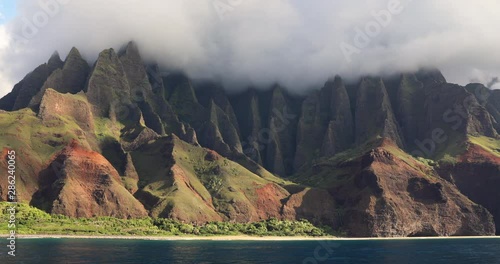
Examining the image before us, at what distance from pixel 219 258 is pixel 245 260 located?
9269mm

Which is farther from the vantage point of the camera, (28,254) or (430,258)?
(430,258)

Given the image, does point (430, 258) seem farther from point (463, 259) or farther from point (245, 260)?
point (245, 260)

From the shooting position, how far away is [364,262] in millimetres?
143375

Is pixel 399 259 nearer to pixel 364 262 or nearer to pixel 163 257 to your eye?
pixel 364 262

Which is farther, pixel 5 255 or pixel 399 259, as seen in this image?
pixel 399 259

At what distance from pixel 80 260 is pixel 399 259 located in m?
96.5

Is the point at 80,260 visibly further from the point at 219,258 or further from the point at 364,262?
the point at 364,262

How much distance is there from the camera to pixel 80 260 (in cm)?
13000

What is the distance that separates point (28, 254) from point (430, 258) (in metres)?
126

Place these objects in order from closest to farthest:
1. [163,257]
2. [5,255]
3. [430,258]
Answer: [5,255], [163,257], [430,258]

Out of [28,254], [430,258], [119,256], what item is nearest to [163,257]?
[119,256]

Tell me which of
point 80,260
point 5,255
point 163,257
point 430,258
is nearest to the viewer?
point 80,260

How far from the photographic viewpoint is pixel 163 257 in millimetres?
147875

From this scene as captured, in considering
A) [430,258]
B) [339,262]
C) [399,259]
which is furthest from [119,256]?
[430,258]
